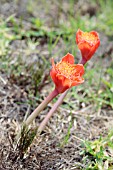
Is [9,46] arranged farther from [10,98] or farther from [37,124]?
[37,124]

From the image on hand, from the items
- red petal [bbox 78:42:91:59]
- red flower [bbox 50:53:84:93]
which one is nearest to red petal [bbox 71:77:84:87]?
red flower [bbox 50:53:84:93]

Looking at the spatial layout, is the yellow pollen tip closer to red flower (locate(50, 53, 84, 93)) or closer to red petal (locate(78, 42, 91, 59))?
red flower (locate(50, 53, 84, 93))

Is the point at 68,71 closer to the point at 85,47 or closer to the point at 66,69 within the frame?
the point at 66,69

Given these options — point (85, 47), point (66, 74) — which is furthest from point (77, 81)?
point (85, 47)

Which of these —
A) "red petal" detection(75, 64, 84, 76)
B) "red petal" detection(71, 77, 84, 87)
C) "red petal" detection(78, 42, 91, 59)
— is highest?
"red petal" detection(78, 42, 91, 59)

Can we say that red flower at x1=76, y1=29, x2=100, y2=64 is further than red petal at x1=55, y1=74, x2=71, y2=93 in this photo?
Yes

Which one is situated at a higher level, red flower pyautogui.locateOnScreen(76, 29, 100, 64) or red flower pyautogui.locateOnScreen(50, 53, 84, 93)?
red flower pyautogui.locateOnScreen(76, 29, 100, 64)

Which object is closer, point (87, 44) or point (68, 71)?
point (68, 71)

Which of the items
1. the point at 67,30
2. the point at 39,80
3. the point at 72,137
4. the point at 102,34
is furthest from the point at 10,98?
the point at 102,34
